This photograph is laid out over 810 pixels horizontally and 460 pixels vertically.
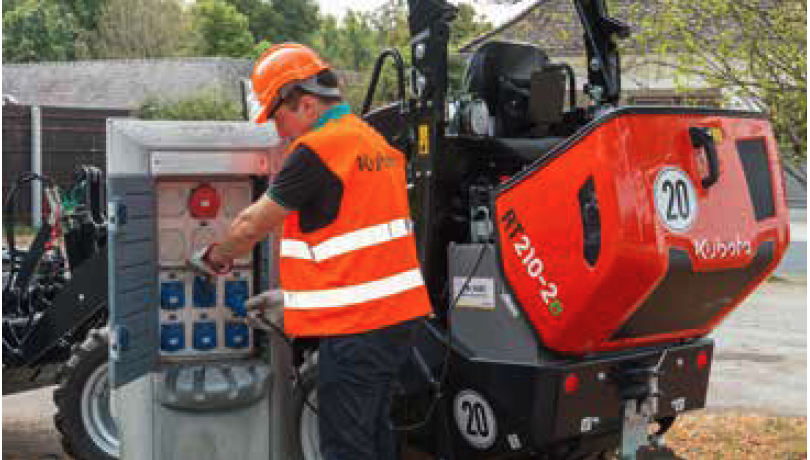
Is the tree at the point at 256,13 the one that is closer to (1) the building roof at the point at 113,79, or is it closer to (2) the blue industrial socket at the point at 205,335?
(1) the building roof at the point at 113,79

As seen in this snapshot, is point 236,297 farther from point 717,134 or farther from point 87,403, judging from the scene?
point 717,134

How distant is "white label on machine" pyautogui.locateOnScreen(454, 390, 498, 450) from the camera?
14.2ft

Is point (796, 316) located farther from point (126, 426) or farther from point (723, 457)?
point (126, 426)

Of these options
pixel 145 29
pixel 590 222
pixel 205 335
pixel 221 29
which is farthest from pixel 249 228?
pixel 221 29

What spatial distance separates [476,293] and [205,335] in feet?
3.94

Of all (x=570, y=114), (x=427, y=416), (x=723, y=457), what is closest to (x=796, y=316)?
(x=723, y=457)

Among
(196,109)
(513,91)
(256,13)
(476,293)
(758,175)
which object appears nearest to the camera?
(758,175)

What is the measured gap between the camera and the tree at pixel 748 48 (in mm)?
5738

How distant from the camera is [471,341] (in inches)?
173

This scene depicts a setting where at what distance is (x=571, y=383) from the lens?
4.10 metres

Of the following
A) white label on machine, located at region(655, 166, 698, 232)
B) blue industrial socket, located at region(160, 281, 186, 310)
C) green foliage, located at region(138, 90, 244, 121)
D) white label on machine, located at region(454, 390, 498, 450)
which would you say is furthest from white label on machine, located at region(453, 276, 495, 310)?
green foliage, located at region(138, 90, 244, 121)

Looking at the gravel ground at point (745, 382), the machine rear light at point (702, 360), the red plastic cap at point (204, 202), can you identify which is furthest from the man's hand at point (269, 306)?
the gravel ground at point (745, 382)

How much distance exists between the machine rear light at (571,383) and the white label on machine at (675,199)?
2.38ft

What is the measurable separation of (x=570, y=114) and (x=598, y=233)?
1.55 meters
